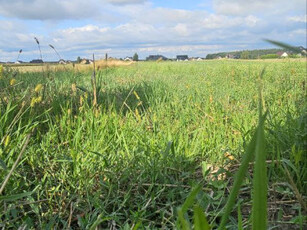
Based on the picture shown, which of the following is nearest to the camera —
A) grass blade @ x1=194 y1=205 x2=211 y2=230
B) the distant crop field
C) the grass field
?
grass blade @ x1=194 y1=205 x2=211 y2=230

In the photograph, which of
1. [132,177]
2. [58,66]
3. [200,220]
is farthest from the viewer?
[58,66]

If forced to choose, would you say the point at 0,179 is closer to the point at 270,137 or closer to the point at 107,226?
the point at 107,226

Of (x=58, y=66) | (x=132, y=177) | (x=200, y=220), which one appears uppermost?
(x=58, y=66)

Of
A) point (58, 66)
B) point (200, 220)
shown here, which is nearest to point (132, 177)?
point (200, 220)

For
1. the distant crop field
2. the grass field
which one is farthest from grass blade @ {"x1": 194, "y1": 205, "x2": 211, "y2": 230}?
the distant crop field

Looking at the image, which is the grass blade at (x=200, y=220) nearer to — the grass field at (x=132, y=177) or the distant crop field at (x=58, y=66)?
the grass field at (x=132, y=177)

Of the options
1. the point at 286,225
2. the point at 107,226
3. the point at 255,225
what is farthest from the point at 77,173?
the point at 255,225

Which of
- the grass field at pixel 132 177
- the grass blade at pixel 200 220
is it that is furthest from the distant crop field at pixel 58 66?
the grass blade at pixel 200 220

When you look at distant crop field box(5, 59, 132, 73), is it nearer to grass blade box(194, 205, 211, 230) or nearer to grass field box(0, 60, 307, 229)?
grass field box(0, 60, 307, 229)

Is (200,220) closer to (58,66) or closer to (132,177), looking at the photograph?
(132,177)

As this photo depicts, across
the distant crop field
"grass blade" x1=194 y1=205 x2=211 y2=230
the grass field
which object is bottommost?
the grass field

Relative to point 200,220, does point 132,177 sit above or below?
below

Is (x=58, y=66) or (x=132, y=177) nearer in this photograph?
(x=132, y=177)

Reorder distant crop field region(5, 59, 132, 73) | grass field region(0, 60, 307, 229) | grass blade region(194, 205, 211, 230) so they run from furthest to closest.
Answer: distant crop field region(5, 59, 132, 73), grass field region(0, 60, 307, 229), grass blade region(194, 205, 211, 230)
